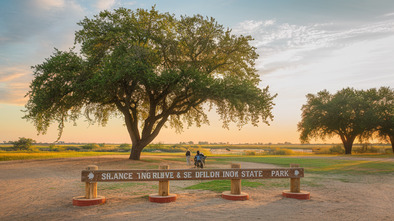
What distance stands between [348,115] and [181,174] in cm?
4863

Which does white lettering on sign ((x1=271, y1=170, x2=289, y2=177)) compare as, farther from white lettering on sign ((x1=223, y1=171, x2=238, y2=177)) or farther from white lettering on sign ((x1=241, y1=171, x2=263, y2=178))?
white lettering on sign ((x1=223, y1=171, x2=238, y2=177))

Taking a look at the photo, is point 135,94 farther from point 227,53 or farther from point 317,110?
point 317,110

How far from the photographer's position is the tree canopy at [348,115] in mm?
50844

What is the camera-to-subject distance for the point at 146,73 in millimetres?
25188

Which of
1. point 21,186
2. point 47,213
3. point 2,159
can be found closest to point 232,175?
point 47,213

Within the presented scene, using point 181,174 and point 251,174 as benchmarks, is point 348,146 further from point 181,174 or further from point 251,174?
point 181,174

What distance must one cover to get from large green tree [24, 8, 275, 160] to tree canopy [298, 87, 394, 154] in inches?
1050

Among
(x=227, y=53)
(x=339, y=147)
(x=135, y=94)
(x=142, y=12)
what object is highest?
(x=142, y=12)

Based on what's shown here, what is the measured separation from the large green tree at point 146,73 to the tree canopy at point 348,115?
2667 cm

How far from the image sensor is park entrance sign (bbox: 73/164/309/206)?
30.9 ft

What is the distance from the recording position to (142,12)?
93.6 feet

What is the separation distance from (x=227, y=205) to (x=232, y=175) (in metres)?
1.32

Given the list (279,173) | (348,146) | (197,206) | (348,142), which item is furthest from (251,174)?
(348,146)

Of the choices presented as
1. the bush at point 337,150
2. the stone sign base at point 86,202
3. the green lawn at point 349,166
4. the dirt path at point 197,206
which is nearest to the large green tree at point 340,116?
the bush at point 337,150
